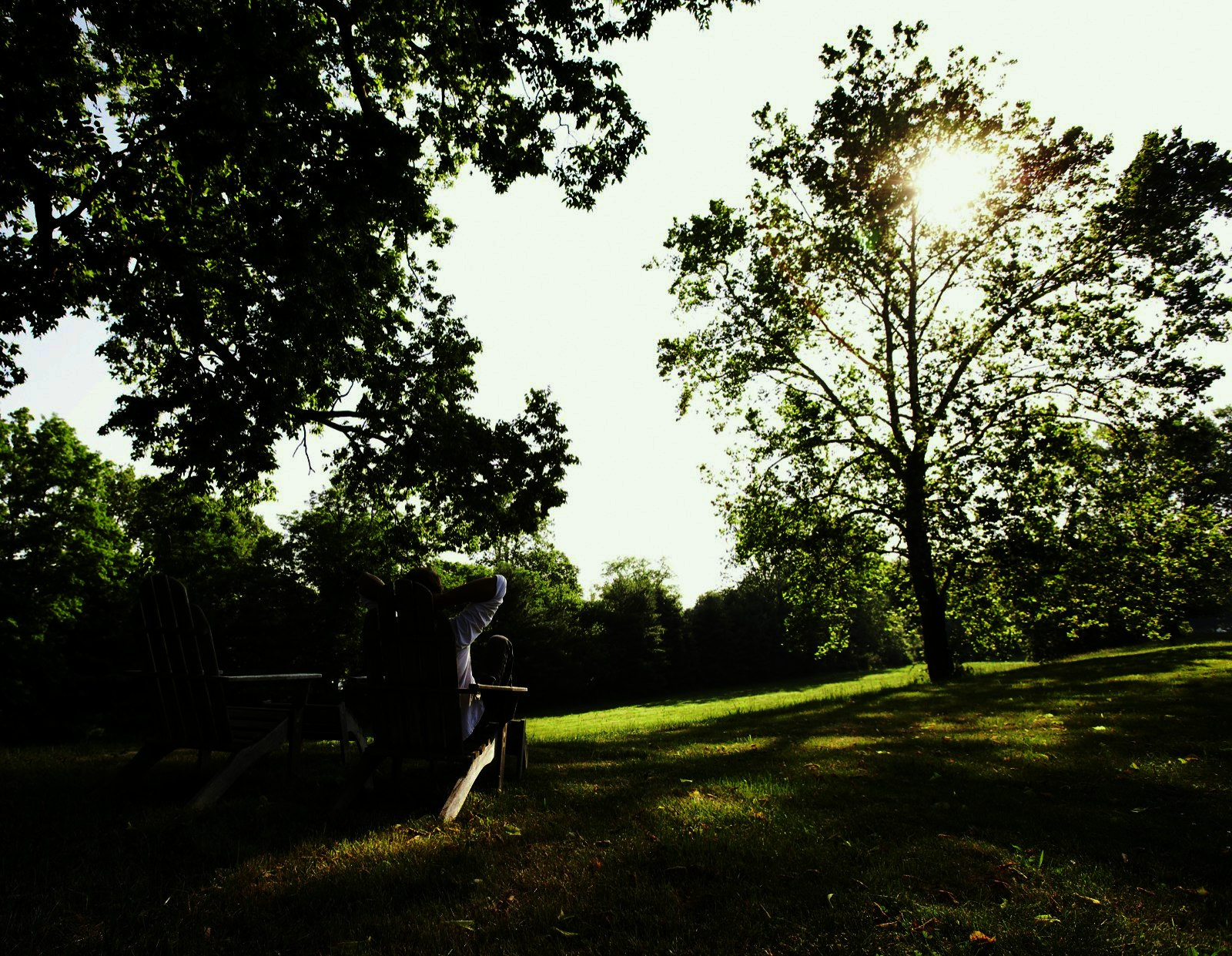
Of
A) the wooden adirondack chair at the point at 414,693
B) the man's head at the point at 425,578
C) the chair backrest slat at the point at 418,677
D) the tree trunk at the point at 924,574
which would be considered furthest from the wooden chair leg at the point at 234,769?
the tree trunk at the point at 924,574

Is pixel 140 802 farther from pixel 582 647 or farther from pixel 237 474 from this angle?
pixel 582 647

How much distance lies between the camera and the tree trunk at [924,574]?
17.5m

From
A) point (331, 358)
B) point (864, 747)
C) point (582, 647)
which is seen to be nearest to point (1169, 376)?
point (864, 747)

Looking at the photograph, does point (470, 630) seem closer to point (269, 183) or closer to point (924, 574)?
point (269, 183)

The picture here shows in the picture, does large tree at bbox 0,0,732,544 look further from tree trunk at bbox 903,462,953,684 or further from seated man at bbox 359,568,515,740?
tree trunk at bbox 903,462,953,684

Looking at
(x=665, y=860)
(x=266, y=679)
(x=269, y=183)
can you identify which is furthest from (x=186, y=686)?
(x=269, y=183)

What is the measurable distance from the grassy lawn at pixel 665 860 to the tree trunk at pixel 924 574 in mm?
11185

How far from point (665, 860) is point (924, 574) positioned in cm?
1701

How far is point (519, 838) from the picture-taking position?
13.1 ft

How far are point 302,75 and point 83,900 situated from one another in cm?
870

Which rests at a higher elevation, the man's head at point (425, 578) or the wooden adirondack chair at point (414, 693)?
the man's head at point (425, 578)

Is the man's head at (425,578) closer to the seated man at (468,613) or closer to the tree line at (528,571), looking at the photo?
the seated man at (468,613)

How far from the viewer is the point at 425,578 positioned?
193 inches

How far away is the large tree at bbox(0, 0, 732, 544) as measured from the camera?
7.25 metres
